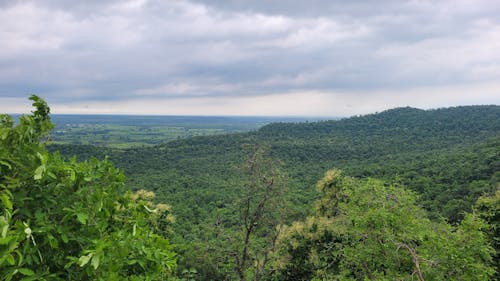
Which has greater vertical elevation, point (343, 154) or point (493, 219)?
point (493, 219)

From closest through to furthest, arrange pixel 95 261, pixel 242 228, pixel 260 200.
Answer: pixel 95 261
pixel 260 200
pixel 242 228

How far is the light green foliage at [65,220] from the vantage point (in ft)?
8.56

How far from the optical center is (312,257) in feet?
44.1

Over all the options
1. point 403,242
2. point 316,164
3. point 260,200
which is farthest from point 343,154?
point 403,242

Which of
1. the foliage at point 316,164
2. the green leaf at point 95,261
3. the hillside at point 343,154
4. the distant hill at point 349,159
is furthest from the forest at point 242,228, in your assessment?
the hillside at point 343,154

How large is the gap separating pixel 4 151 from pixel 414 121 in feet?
374

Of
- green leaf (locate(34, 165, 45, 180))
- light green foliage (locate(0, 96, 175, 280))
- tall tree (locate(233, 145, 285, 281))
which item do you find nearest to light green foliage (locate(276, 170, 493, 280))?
tall tree (locate(233, 145, 285, 281))

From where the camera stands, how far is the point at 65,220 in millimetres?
2824

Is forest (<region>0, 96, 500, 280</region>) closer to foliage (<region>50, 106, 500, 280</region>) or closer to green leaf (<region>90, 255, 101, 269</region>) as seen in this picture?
green leaf (<region>90, 255, 101, 269</region>)

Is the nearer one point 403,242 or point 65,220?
point 65,220

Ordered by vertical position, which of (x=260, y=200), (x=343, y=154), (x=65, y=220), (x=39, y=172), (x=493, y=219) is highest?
(x=39, y=172)

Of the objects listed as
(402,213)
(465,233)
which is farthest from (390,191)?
(465,233)

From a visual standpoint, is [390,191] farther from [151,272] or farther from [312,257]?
[151,272]

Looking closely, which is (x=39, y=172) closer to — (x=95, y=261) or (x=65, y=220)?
(x=65, y=220)
